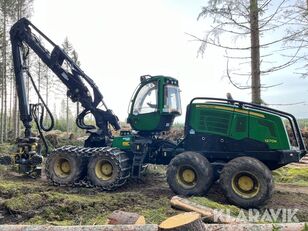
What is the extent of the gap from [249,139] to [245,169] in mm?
942

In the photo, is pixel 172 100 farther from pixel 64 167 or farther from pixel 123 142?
pixel 64 167

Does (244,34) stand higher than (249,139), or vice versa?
(244,34)

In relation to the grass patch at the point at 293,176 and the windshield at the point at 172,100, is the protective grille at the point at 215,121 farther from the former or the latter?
the grass patch at the point at 293,176

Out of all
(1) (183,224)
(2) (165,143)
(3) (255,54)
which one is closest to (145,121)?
(2) (165,143)

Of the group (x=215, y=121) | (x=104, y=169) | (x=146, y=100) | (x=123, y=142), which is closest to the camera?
(x=215, y=121)

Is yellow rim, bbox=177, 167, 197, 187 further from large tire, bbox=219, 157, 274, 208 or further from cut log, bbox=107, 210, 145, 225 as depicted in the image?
cut log, bbox=107, 210, 145, 225

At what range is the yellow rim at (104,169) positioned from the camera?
10.7 metres

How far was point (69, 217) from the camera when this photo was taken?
7.36 metres

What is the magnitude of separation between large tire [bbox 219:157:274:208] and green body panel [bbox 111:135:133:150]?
343 centimetres

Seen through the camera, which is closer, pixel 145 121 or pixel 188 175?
pixel 188 175

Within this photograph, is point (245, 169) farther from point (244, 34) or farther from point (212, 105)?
point (244, 34)

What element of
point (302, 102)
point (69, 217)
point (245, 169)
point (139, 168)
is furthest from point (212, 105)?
point (302, 102)

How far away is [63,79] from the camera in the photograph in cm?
1226

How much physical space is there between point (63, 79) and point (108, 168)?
354 centimetres
